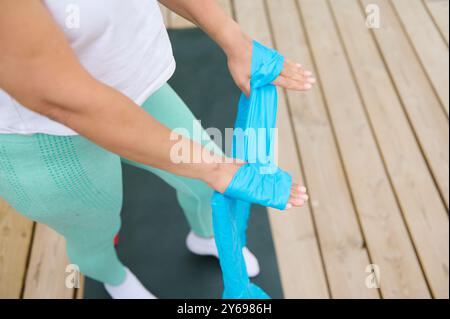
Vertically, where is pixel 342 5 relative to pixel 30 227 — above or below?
above

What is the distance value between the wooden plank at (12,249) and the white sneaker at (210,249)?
543 millimetres

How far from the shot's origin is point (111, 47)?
631 millimetres

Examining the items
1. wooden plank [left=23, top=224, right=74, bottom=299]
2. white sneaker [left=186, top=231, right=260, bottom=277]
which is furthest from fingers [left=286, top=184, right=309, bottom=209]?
wooden plank [left=23, top=224, right=74, bottom=299]

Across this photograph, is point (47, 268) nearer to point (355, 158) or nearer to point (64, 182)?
point (64, 182)

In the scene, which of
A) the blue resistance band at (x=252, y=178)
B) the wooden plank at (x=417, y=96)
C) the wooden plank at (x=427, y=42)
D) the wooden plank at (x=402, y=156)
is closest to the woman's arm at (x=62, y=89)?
the blue resistance band at (x=252, y=178)

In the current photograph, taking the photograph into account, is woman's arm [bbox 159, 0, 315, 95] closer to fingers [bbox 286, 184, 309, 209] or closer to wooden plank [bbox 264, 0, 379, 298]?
fingers [bbox 286, 184, 309, 209]

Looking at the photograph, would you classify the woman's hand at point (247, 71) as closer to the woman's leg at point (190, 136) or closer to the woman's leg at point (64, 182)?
the woman's leg at point (190, 136)

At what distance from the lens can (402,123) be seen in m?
1.71

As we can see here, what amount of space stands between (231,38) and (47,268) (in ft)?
3.14

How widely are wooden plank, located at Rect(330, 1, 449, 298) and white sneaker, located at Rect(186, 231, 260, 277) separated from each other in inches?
21.2

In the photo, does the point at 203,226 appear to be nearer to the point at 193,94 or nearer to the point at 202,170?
the point at 202,170

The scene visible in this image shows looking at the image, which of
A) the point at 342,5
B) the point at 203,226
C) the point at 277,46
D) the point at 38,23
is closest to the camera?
the point at 38,23

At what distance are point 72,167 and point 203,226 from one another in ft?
1.87
